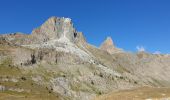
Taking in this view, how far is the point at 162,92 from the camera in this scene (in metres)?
48.5

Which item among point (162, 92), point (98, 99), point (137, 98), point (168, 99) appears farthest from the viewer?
point (98, 99)

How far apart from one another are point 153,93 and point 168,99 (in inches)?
209

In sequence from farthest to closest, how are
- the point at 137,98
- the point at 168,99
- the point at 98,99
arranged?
the point at 98,99 → the point at 137,98 → the point at 168,99

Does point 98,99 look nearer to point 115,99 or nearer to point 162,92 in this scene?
point 115,99

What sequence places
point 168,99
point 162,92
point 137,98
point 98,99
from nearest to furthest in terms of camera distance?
point 168,99
point 137,98
point 162,92
point 98,99

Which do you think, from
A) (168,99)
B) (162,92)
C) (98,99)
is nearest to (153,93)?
(162,92)

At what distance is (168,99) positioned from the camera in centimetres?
4194

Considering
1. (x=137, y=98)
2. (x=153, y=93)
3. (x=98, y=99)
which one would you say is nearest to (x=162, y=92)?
(x=153, y=93)

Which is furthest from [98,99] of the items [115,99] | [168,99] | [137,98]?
[168,99]

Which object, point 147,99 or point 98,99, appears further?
point 98,99

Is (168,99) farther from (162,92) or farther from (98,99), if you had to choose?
(98,99)

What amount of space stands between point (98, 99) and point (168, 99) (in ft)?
47.1

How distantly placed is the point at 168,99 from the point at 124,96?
8.15m

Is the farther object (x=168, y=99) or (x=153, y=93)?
(x=153, y=93)
